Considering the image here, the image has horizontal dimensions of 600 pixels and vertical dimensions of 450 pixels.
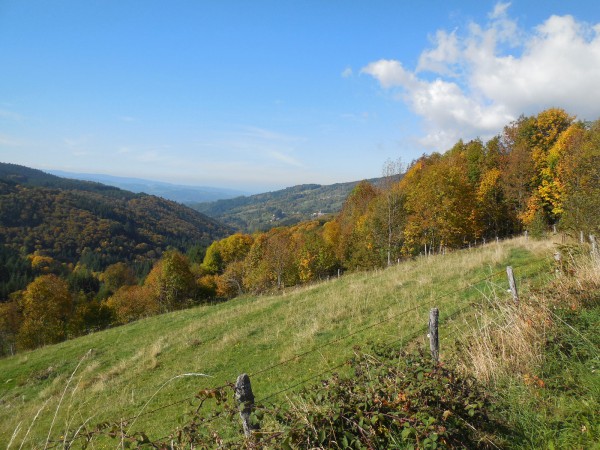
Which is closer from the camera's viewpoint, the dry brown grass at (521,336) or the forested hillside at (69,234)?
the dry brown grass at (521,336)

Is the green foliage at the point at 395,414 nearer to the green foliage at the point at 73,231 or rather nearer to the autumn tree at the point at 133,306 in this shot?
the autumn tree at the point at 133,306

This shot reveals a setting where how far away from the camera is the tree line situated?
31844 mm

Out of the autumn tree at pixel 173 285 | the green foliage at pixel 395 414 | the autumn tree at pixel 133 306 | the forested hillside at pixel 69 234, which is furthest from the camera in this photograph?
the forested hillside at pixel 69 234

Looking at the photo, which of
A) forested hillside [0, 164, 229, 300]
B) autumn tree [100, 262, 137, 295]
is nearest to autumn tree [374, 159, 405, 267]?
autumn tree [100, 262, 137, 295]

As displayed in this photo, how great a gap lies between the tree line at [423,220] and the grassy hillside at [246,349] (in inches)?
263

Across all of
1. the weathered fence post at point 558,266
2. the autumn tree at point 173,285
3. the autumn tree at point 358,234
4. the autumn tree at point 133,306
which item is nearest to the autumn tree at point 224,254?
the autumn tree at point 133,306

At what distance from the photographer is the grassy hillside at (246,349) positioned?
9.55 meters

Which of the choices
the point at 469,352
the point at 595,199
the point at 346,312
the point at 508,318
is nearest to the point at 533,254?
the point at 595,199

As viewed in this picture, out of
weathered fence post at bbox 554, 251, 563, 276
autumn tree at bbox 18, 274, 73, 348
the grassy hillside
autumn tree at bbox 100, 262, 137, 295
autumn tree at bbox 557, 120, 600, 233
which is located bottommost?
autumn tree at bbox 100, 262, 137, 295

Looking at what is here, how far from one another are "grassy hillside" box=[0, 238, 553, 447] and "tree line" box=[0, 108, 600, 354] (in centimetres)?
669

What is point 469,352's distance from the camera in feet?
16.9

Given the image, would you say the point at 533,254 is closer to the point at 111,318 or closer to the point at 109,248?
the point at 111,318

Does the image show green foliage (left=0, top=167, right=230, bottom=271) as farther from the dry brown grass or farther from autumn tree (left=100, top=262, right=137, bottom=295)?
the dry brown grass

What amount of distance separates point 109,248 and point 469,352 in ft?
539
